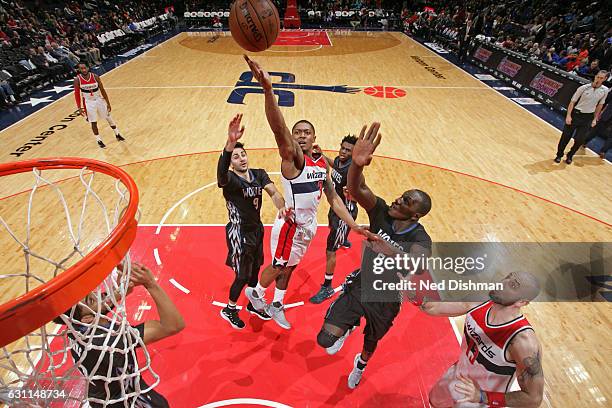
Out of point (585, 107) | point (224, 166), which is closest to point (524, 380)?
point (224, 166)

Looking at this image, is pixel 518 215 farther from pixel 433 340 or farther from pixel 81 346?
pixel 81 346

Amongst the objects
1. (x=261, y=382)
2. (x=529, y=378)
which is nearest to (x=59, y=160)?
(x=261, y=382)

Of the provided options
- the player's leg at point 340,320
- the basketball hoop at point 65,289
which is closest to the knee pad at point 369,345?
the player's leg at point 340,320

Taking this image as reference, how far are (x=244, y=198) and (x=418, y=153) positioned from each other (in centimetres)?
555

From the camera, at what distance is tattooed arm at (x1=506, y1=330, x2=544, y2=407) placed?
2296 millimetres

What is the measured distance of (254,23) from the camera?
171 inches

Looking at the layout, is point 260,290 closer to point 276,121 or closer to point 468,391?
point 276,121

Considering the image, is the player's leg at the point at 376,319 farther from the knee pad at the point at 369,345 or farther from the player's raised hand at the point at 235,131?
the player's raised hand at the point at 235,131

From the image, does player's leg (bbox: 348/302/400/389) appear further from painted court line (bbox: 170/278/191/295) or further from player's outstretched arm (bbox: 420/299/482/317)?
painted court line (bbox: 170/278/191/295)

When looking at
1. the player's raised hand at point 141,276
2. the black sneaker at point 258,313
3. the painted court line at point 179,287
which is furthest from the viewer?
the painted court line at point 179,287

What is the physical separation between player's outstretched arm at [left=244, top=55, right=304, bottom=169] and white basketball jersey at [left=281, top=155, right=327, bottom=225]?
13 centimetres

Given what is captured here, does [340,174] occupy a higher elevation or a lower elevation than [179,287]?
higher

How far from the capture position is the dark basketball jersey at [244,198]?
3754mm

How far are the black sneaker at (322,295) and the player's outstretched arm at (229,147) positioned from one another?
184 cm
